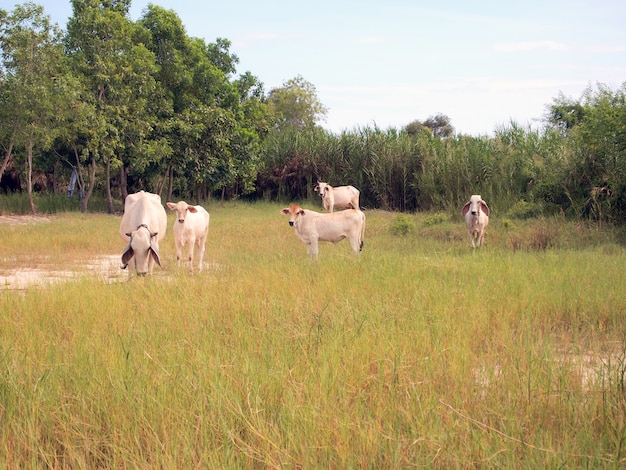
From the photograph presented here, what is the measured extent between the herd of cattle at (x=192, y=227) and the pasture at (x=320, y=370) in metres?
0.63

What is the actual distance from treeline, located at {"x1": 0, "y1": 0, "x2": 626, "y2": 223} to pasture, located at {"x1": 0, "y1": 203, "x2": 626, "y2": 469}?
7923 mm

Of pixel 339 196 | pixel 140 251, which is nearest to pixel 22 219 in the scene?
pixel 339 196

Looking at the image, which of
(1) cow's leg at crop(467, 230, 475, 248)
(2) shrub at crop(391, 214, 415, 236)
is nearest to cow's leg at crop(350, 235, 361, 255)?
(1) cow's leg at crop(467, 230, 475, 248)

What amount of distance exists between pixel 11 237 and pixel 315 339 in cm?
1181

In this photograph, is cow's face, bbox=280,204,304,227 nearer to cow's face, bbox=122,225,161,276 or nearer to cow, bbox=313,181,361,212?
cow's face, bbox=122,225,161,276

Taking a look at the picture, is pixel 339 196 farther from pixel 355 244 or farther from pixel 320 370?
pixel 320 370

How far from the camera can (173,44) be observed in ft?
93.2

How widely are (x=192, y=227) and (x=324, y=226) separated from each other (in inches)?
90.1

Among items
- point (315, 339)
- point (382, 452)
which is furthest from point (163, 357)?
point (382, 452)

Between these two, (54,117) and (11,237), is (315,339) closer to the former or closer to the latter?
(11,237)

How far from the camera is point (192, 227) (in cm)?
1130

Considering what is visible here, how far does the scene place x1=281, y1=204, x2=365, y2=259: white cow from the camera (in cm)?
1164

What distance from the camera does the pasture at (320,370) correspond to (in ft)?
11.3

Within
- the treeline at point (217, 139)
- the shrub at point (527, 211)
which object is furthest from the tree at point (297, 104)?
the shrub at point (527, 211)
